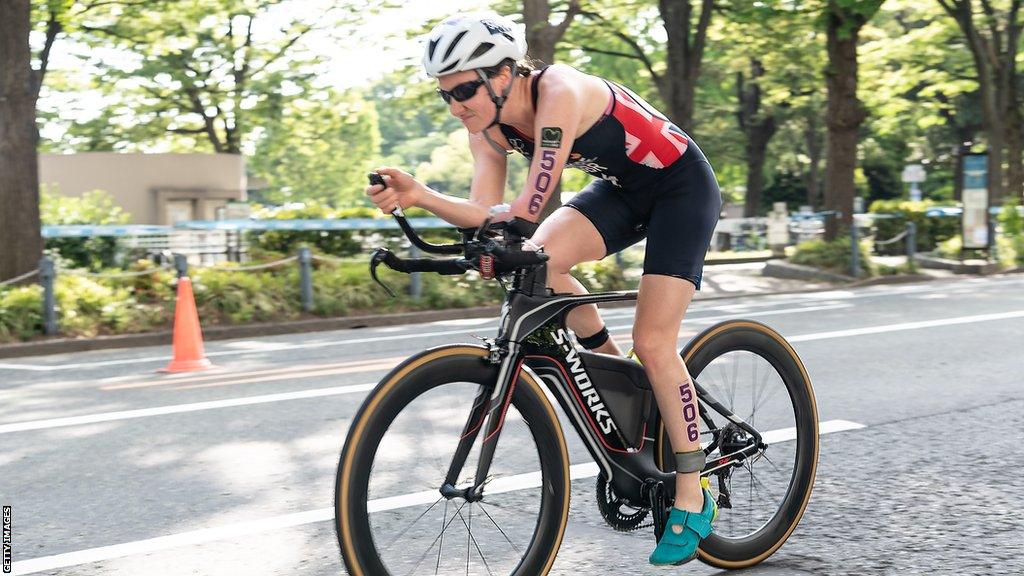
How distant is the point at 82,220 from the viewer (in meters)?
26.7

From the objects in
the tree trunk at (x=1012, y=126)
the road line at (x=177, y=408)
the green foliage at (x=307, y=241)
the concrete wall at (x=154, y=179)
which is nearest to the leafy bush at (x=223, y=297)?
the green foliage at (x=307, y=241)

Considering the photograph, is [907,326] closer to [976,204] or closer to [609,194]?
[609,194]

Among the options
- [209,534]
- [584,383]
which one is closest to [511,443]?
[584,383]

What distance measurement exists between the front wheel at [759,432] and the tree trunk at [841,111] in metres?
19.1

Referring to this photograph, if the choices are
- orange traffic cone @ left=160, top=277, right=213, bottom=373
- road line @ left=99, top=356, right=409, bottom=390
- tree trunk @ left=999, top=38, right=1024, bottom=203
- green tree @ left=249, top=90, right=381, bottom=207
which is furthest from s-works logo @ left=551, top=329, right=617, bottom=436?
green tree @ left=249, top=90, right=381, bottom=207

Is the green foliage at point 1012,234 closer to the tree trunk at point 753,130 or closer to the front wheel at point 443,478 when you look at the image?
the tree trunk at point 753,130

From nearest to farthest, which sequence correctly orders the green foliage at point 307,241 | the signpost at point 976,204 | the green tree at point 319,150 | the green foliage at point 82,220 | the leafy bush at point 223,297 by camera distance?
the leafy bush at point 223,297, the green foliage at point 307,241, the green foliage at point 82,220, the signpost at point 976,204, the green tree at point 319,150

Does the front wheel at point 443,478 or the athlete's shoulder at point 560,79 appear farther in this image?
the athlete's shoulder at point 560,79

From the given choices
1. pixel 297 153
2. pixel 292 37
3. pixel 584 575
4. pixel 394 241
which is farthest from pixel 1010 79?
pixel 297 153

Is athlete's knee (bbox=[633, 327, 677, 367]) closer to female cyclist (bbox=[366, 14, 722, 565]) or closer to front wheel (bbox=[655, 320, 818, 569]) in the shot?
female cyclist (bbox=[366, 14, 722, 565])

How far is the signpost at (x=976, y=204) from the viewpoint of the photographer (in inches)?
928

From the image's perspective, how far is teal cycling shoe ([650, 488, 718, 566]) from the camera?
379cm

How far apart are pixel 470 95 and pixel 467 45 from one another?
0.57 ft

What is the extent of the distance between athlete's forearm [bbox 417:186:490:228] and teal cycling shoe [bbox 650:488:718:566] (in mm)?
1160
